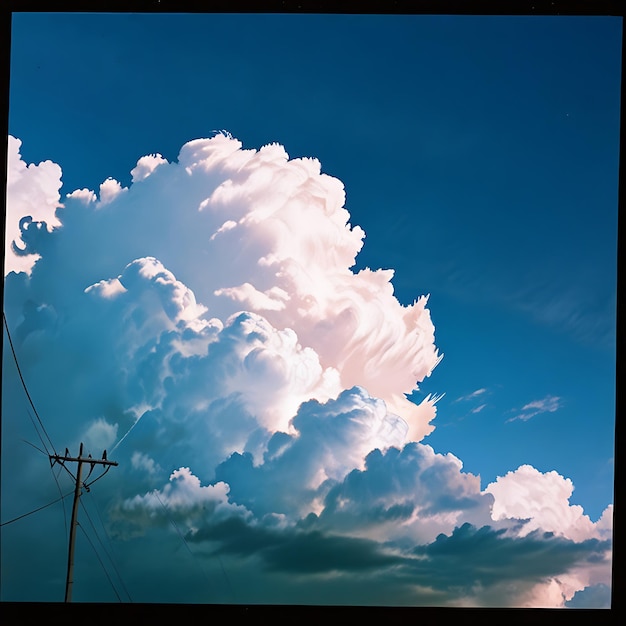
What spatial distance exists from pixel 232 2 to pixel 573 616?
279 centimetres

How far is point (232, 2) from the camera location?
9.65 feet

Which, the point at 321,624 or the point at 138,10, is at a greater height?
the point at 138,10

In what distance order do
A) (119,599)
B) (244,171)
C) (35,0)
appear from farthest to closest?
(244,171) → (119,599) → (35,0)

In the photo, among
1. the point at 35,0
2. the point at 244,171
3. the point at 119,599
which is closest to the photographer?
the point at 35,0

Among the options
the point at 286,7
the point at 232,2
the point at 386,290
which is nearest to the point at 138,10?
the point at 232,2

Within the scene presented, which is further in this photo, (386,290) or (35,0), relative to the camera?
(386,290)

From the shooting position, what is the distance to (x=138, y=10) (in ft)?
9.70

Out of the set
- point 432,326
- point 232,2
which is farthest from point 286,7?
point 432,326

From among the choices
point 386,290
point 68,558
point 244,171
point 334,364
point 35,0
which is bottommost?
point 68,558

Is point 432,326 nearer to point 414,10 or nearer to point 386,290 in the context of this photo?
point 386,290

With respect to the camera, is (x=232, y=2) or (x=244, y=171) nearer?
(x=232, y=2)

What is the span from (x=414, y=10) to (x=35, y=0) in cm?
150

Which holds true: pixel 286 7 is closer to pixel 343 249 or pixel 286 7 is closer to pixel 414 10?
pixel 414 10

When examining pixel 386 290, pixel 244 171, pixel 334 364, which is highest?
pixel 244 171
